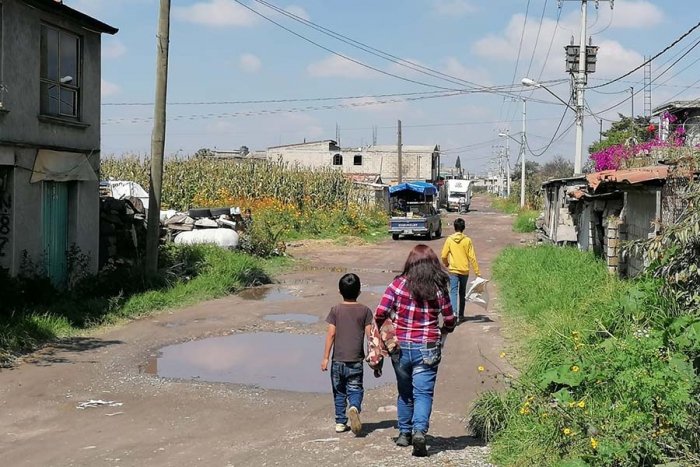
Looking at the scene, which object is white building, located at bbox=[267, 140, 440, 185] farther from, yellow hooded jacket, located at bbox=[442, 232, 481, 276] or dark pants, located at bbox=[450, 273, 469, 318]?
yellow hooded jacket, located at bbox=[442, 232, 481, 276]

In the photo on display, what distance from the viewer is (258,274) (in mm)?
19422

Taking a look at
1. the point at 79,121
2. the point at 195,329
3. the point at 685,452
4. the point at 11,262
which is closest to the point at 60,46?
the point at 79,121

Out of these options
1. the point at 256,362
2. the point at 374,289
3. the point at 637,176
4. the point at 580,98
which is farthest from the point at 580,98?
the point at 256,362

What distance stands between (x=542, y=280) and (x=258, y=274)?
7448mm

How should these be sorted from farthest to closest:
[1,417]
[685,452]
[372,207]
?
[372,207], [1,417], [685,452]

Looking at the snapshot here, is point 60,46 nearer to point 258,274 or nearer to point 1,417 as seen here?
point 258,274

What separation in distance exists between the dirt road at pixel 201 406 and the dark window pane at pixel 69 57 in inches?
202

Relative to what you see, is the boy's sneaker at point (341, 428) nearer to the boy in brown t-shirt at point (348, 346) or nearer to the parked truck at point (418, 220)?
the boy in brown t-shirt at point (348, 346)

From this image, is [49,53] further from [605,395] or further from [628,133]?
[628,133]

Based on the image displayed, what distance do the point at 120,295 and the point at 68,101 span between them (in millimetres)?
3986

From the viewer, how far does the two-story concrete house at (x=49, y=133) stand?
13.2 meters

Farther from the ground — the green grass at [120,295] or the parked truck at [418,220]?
the parked truck at [418,220]

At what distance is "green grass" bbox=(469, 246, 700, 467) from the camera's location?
5.37 metres

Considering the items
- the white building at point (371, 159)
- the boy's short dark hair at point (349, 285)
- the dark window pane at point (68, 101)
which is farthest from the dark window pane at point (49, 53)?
the white building at point (371, 159)
